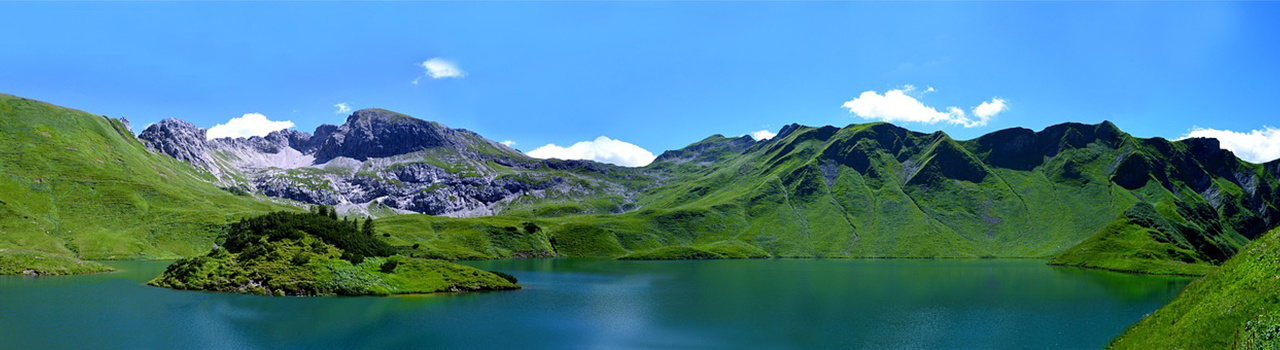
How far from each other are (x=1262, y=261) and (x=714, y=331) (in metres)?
46.6

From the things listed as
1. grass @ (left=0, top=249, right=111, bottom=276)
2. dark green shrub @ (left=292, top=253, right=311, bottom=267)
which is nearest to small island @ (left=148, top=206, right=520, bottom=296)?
dark green shrub @ (left=292, top=253, right=311, bottom=267)

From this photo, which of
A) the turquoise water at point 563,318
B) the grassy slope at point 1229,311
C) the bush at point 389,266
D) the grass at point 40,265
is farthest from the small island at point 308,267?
the grassy slope at point 1229,311

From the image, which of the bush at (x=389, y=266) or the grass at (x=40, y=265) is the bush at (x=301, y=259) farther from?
the grass at (x=40, y=265)

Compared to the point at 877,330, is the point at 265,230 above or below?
above

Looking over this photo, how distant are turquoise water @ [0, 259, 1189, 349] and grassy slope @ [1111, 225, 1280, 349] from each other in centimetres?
2466

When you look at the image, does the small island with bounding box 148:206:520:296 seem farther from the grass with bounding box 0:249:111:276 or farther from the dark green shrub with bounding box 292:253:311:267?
the grass with bounding box 0:249:111:276

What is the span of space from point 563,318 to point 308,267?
47.4 m

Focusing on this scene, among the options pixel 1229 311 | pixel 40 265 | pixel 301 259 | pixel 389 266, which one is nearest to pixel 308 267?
pixel 301 259

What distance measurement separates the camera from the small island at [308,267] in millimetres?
97438

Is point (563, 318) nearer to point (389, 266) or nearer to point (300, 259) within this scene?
point (389, 266)

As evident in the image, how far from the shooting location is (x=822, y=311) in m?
88.7

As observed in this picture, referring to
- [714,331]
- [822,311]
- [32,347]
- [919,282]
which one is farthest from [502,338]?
[919,282]

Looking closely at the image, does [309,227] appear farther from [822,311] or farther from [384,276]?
[822,311]

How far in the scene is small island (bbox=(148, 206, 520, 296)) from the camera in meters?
97.4
